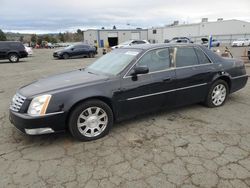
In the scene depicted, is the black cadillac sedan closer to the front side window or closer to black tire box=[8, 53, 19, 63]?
the front side window

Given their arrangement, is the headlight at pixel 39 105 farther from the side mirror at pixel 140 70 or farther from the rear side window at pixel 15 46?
the rear side window at pixel 15 46

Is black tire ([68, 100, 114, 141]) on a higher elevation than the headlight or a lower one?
lower

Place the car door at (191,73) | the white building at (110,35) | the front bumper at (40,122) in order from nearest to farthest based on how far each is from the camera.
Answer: the front bumper at (40,122), the car door at (191,73), the white building at (110,35)

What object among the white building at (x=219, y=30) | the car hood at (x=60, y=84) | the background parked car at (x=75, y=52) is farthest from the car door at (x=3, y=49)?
the white building at (x=219, y=30)

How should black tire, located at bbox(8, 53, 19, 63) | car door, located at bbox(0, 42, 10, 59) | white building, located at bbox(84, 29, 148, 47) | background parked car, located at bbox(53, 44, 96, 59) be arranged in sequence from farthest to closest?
1. white building, located at bbox(84, 29, 148, 47)
2. background parked car, located at bbox(53, 44, 96, 59)
3. black tire, located at bbox(8, 53, 19, 63)
4. car door, located at bbox(0, 42, 10, 59)

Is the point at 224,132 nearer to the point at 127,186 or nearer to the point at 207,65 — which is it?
the point at 207,65

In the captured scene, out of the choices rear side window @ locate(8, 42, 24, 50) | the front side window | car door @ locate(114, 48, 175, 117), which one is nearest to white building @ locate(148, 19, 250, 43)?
rear side window @ locate(8, 42, 24, 50)

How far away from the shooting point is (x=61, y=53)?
2044cm

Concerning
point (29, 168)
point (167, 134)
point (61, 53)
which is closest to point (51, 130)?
point (29, 168)

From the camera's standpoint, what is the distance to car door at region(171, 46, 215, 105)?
4.38 meters

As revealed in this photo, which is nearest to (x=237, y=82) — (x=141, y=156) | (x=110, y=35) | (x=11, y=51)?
(x=141, y=156)

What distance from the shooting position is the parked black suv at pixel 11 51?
17564 mm

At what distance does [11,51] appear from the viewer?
58.9 feet

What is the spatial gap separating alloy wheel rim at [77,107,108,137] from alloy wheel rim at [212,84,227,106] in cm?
269
